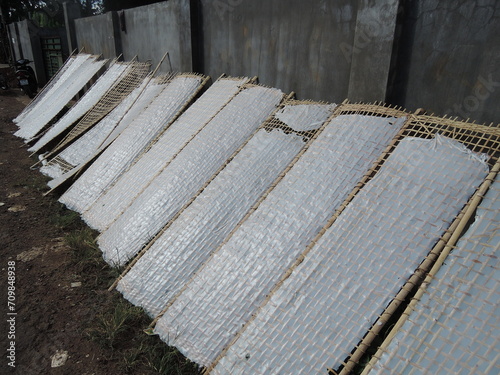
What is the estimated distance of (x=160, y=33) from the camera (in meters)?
6.01

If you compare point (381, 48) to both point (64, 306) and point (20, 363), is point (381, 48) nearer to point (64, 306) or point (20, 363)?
point (64, 306)

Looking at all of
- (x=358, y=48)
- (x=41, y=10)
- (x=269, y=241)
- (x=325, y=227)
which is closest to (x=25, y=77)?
(x=358, y=48)

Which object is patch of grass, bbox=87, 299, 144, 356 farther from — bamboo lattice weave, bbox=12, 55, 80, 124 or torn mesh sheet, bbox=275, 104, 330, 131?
bamboo lattice weave, bbox=12, 55, 80, 124

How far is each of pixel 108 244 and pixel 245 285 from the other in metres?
1.63

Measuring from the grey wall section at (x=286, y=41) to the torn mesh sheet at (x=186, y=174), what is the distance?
0.36m

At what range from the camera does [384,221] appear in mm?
2176

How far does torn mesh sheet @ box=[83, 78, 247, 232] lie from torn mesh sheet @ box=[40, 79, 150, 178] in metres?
1.44

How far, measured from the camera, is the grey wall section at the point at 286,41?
129 inches

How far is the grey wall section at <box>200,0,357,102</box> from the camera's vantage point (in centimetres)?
329

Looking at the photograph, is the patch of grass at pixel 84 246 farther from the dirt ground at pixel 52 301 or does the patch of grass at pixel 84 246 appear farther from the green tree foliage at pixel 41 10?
the green tree foliage at pixel 41 10

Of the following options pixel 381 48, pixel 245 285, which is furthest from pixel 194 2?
pixel 245 285

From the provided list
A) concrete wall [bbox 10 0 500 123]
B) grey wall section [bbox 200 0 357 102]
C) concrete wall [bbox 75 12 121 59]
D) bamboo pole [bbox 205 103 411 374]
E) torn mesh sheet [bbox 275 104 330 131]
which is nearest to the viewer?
bamboo pole [bbox 205 103 411 374]

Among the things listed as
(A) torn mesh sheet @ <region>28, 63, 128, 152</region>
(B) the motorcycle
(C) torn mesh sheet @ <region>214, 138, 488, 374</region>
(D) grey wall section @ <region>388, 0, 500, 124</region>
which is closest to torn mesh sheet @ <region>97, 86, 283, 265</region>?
(D) grey wall section @ <region>388, 0, 500, 124</region>

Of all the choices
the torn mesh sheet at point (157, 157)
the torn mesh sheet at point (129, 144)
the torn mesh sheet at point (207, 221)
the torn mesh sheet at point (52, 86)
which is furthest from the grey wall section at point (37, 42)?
the torn mesh sheet at point (207, 221)
